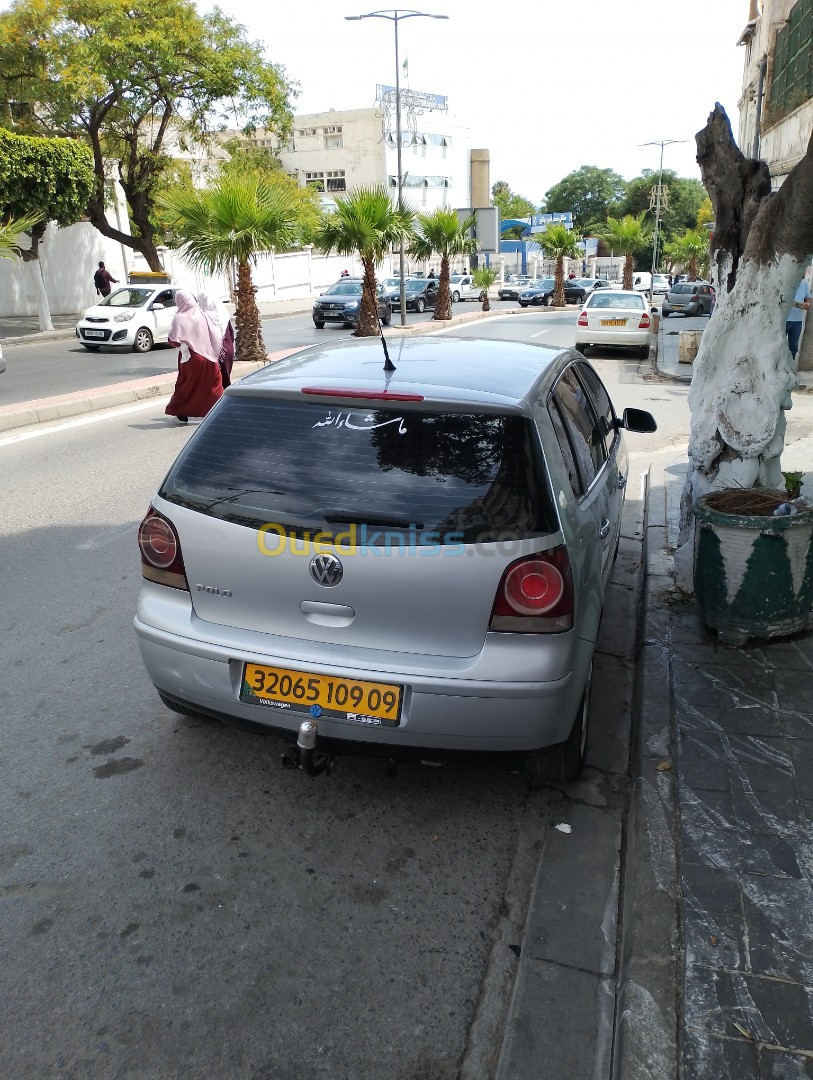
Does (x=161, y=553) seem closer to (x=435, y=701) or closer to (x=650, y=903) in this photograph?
(x=435, y=701)

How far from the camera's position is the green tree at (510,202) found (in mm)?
121844

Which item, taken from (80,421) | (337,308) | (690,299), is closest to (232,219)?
(80,421)

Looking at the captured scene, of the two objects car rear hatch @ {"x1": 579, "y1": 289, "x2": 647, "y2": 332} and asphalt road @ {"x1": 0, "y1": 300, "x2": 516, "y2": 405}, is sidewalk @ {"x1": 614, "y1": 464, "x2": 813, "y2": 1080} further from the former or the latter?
car rear hatch @ {"x1": 579, "y1": 289, "x2": 647, "y2": 332}

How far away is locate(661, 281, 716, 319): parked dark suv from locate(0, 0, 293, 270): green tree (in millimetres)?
17516

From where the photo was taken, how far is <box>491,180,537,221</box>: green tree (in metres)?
122

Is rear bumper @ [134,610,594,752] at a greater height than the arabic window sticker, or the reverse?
the arabic window sticker

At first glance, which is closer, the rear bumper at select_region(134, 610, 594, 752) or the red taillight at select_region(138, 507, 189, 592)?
the rear bumper at select_region(134, 610, 594, 752)

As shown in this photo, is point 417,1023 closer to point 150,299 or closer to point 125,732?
point 125,732

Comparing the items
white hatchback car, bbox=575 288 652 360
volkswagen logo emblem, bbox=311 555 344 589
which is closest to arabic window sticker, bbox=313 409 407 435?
volkswagen logo emblem, bbox=311 555 344 589

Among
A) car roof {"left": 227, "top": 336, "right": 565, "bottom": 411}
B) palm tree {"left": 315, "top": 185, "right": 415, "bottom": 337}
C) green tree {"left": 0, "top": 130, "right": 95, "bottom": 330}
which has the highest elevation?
green tree {"left": 0, "top": 130, "right": 95, "bottom": 330}

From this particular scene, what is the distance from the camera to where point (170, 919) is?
2.82 meters

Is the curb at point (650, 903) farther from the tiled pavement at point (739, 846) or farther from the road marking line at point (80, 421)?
the road marking line at point (80, 421)

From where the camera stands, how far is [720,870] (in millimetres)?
2885

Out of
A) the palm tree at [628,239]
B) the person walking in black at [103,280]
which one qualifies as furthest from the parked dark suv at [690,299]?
the person walking in black at [103,280]
